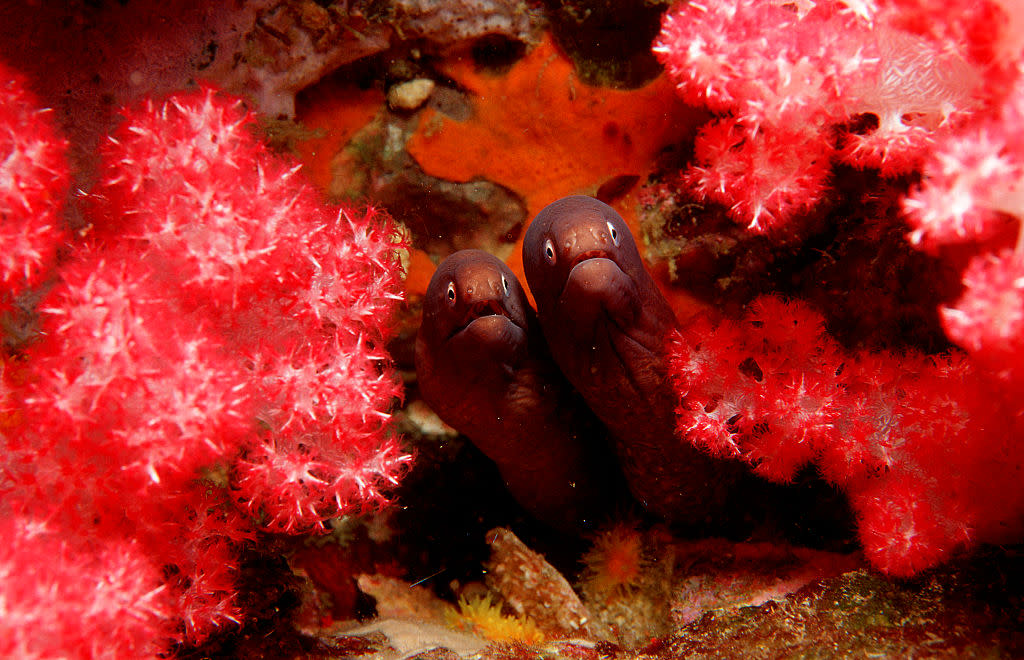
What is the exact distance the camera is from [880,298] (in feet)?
8.48

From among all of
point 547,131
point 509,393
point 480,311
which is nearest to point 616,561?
point 509,393

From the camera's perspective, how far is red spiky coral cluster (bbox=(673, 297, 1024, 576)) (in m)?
2.11

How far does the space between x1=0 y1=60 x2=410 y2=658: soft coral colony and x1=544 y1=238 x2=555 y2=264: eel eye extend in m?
0.75

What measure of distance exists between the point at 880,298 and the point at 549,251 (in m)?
1.54

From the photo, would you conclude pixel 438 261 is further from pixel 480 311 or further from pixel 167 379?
pixel 167 379

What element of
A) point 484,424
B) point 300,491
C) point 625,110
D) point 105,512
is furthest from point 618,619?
point 625,110

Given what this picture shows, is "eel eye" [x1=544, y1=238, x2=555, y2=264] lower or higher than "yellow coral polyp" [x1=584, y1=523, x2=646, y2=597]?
higher

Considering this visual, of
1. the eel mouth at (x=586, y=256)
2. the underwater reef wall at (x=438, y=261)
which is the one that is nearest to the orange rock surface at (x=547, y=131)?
the underwater reef wall at (x=438, y=261)

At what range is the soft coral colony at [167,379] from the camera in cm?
178

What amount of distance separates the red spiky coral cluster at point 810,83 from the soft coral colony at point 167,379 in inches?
61.8

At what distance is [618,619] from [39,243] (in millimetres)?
2969

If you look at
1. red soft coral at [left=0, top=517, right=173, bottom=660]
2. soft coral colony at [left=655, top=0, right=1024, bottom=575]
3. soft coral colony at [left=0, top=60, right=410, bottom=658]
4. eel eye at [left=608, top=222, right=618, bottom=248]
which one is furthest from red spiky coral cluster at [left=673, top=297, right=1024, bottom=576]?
red soft coral at [left=0, top=517, right=173, bottom=660]

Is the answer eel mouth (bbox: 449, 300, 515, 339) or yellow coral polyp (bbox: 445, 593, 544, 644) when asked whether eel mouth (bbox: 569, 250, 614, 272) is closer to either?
eel mouth (bbox: 449, 300, 515, 339)

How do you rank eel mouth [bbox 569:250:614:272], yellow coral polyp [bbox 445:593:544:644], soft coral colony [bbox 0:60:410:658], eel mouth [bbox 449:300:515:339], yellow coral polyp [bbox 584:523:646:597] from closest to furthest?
soft coral colony [bbox 0:60:410:658] < eel mouth [bbox 569:250:614:272] < eel mouth [bbox 449:300:515:339] < yellow coral polyp [bbox 445:593:544:644] < yellow coral polyp [bbox 584:523:646:597]
